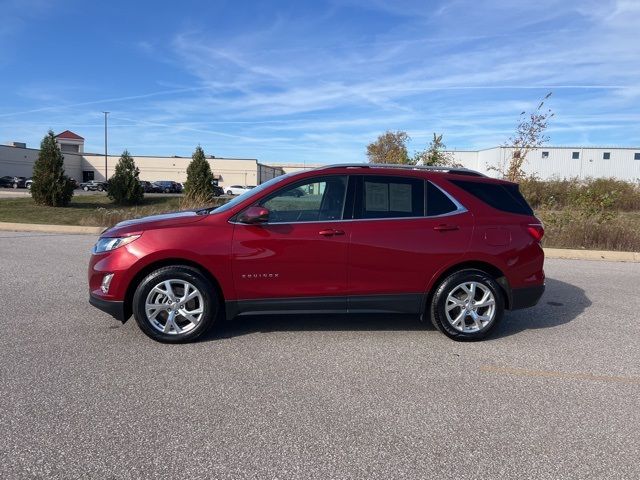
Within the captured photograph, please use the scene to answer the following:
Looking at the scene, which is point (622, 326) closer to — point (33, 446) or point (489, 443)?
point (489, 443)

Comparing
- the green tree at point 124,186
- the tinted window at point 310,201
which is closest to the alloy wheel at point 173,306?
the tinted window at point 310,201

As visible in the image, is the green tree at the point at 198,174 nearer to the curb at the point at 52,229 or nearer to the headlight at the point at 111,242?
the curb at the point at 52,229

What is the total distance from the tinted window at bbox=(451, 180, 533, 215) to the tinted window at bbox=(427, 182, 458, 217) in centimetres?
22

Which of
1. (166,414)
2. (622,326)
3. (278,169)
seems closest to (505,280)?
(622,326)

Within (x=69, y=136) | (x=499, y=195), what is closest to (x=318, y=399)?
(x=499, y=195)

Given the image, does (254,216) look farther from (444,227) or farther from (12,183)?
(12,183)

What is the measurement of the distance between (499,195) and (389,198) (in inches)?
49.0

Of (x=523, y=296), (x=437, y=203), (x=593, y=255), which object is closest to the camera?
(x=437, y=203)

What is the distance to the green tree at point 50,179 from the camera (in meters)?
25.2

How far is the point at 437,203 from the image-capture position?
5.17 m

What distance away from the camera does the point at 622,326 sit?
5844 mm

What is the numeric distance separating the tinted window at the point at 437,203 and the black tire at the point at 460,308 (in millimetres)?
654

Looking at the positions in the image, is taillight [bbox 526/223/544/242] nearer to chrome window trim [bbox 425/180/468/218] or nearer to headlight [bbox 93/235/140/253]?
chrome window trim [bbox 425/180/468/218]

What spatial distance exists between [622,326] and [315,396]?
4.13m
